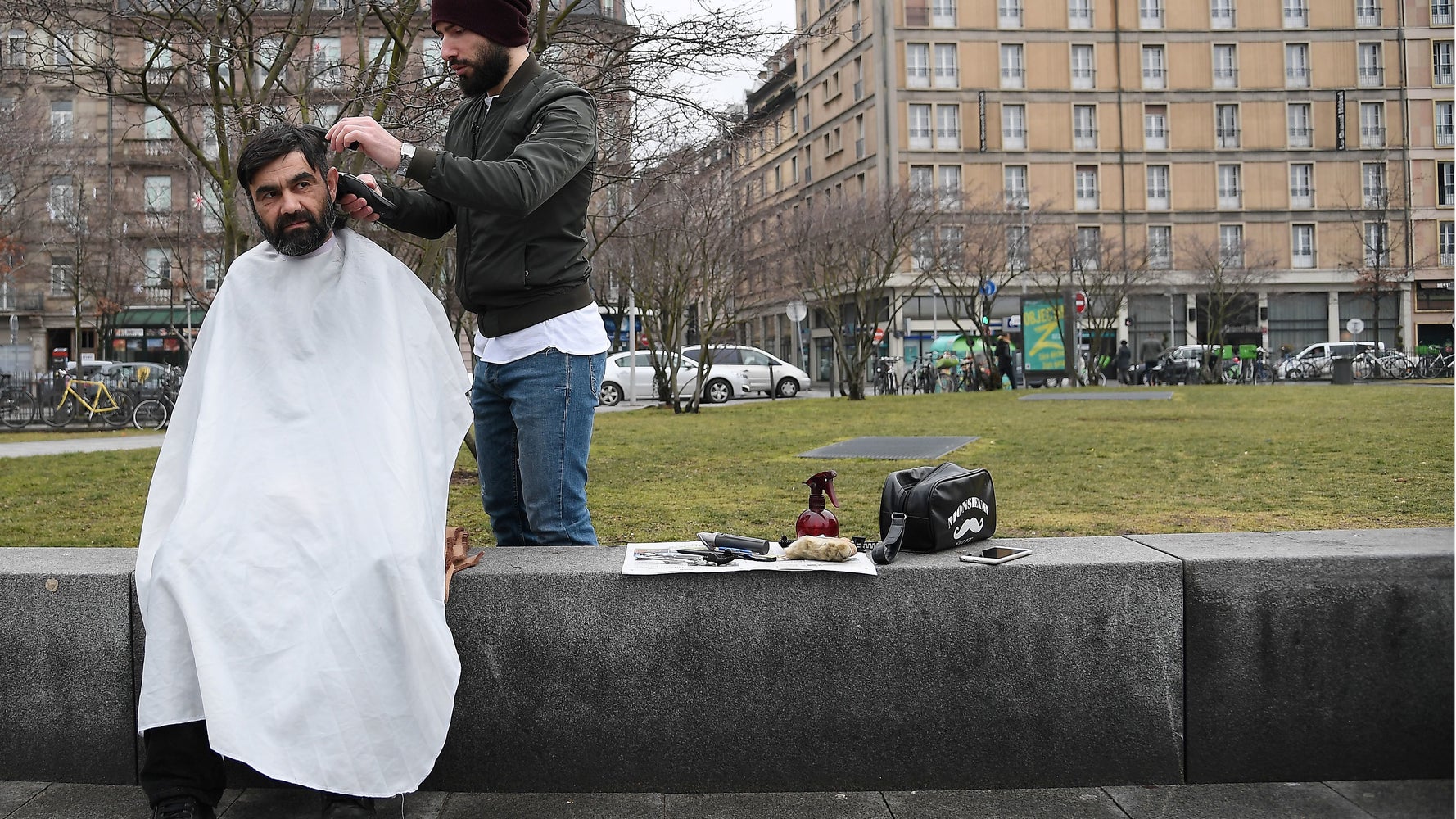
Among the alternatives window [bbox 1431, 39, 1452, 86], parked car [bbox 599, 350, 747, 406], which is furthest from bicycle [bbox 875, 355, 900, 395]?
window [bbox 1431, 39, 1452, 86]

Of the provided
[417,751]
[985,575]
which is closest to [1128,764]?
[985,575]

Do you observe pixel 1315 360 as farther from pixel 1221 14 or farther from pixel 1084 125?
pixel 1221 14

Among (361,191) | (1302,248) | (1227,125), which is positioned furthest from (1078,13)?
(361,191)

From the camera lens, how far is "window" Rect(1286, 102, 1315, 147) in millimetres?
54719

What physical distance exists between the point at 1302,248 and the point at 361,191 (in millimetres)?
58009

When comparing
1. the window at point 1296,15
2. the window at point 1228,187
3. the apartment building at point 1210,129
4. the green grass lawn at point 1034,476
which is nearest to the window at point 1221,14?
the apartment building at point 1210,129

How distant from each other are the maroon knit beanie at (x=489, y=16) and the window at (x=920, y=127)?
51098 millimetres

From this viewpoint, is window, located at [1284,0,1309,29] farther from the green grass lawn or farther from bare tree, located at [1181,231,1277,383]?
the green grass lawn

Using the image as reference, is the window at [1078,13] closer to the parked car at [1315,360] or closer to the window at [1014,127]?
the window at [1014,127]

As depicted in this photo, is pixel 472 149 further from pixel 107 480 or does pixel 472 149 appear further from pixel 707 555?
pixel 107 480

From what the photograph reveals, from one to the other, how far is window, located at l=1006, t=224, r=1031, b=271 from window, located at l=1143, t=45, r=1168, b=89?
1703cm

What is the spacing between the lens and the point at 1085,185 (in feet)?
177

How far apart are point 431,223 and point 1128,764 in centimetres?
232

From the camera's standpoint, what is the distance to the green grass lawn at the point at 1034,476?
6.28 m
